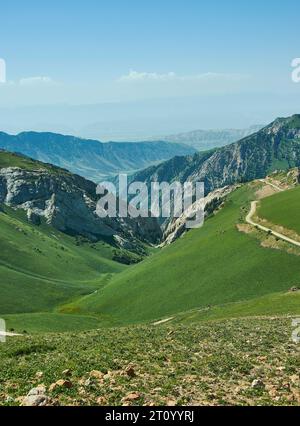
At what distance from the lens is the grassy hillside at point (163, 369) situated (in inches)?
909

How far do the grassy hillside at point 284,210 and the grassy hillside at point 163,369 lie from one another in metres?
70.3

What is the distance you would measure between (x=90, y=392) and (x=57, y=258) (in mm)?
167256

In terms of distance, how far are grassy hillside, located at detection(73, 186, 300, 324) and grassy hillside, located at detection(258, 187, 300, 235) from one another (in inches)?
299

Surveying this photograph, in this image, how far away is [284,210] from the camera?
11969 cm

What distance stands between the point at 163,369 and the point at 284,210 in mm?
97617

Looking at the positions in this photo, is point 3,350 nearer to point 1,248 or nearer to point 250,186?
point 1,248

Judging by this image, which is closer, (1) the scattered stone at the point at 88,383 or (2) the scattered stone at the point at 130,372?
Result: (1) the scattered stone at the point at 88,383

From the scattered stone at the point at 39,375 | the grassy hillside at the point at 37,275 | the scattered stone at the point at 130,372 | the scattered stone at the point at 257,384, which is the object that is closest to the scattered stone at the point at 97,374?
the scattered stone at the point at 130,372

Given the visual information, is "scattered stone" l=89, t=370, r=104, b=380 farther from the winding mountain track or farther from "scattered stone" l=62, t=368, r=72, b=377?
the winding mountain track

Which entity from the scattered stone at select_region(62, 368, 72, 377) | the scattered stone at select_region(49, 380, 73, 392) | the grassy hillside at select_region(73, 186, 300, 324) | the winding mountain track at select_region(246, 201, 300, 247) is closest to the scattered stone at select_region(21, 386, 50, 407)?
the scattered stone at select_region(49, 380, 73, 392)

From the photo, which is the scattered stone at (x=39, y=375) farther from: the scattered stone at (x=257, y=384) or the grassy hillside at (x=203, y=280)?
the grassy hillside at (x=203, y=280)

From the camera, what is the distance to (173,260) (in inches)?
4705

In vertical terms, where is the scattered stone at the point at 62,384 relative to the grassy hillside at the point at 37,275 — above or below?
above

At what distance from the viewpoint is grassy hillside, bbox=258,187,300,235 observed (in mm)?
108131
